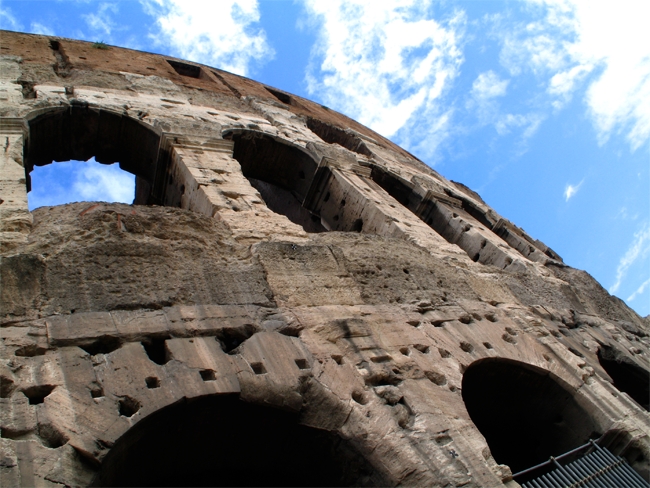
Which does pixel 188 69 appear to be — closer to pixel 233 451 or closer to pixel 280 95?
pixel 280 95

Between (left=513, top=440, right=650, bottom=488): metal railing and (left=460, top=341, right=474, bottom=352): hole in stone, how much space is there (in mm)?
944

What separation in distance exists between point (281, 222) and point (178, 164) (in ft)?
7.13

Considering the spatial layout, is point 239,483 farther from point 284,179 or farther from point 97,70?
point 97,70

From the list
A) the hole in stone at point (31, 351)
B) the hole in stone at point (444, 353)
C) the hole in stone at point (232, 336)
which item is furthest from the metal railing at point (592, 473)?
the hole in stone at point (31, 351)

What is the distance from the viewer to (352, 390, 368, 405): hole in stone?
326 cm

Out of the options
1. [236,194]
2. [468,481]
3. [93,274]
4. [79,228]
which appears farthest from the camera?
[236,194]

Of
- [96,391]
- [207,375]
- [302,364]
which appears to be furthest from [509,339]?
[96,391]

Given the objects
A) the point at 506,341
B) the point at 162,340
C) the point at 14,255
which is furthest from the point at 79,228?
the point at 506,341

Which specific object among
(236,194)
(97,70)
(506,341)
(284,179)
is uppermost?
(97,70)

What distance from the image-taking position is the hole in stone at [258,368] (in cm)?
318

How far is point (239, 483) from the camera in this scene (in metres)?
3.33

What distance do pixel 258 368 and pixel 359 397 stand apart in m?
0.64

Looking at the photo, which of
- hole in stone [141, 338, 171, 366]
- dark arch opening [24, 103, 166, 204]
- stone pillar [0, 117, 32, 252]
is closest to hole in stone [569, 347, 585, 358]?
hole in stone [141, 338, 171, 366]

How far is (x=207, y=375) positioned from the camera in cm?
301
